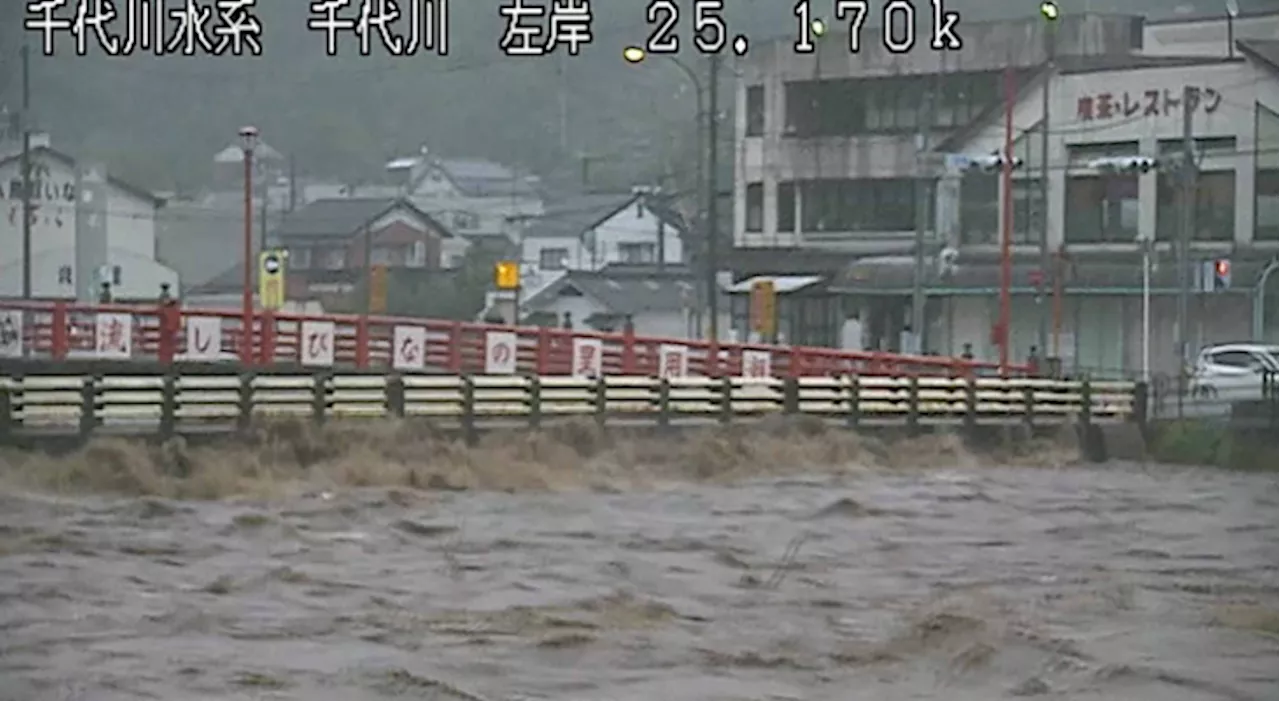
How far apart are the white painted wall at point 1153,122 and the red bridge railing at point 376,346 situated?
0.67 meters

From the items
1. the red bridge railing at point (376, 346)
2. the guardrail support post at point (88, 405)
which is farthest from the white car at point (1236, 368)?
the guardrail support post at point (88, 405)

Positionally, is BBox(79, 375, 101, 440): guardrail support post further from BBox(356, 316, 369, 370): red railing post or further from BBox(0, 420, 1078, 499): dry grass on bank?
BBox(356, 316, 369, 370): red railing post

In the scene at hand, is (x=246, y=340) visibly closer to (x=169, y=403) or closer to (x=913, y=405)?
(x=169, y=403)

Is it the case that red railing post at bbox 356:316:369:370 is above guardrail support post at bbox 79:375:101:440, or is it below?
above

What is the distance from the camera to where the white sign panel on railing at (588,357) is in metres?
5.85

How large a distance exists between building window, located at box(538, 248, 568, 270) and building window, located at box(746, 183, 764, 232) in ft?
1.61

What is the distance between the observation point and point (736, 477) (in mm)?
7508

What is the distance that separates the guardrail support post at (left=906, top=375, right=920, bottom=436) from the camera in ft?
18.3

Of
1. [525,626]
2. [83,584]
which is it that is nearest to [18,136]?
[83,584]

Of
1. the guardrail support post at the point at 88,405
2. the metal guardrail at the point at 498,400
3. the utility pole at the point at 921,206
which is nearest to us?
the utility pole at the point at 921,206

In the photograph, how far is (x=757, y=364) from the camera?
230 inches

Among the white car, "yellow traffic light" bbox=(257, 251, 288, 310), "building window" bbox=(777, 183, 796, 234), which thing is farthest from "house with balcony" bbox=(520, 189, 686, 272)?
the white car

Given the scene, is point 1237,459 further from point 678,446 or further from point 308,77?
point 678,446

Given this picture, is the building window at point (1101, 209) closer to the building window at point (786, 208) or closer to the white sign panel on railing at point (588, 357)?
the building window at point (786, 208)
